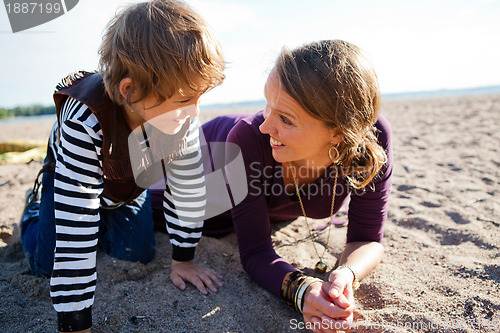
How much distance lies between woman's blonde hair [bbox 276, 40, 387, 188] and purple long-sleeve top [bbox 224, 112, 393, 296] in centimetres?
35

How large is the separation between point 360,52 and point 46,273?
2.08 m

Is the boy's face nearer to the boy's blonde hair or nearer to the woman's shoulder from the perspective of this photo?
the boy's blonde hair

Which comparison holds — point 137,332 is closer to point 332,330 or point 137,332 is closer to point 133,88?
point 332,330

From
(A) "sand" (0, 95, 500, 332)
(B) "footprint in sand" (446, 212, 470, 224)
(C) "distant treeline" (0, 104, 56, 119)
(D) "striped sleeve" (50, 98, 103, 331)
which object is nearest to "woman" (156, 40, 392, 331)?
(A) "sand" (0, 95, 500, 332)

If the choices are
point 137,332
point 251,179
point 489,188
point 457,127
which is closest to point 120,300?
point 137,332

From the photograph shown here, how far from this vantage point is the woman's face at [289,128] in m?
1.61

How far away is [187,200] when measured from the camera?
6.51 ft

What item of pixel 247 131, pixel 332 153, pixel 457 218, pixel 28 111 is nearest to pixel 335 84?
pixel 332 153

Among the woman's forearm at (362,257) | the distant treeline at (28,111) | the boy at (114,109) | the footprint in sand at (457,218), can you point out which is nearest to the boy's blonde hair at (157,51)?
the boy at (114,109)

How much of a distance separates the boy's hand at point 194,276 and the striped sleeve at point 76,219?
1.79 ft

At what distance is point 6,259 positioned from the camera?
7.58 feet

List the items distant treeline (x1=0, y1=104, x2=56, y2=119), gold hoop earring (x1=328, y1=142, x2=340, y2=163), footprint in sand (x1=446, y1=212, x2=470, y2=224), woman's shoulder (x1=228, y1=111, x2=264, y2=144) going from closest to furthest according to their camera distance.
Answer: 1. gold hoop earring (x1=328, y1=142, x2=340, y2=163)
2. woman's shoulder (x1=228, y1=111, x2=264, y2=144)
3. footprint in sand (x1=446, y1=212, x2=470, y2=224)
4. distant treeline (x1=0, y1=104, x2=56, y2=119)

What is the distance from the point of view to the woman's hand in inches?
54.6

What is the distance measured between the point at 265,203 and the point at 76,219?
94cm
